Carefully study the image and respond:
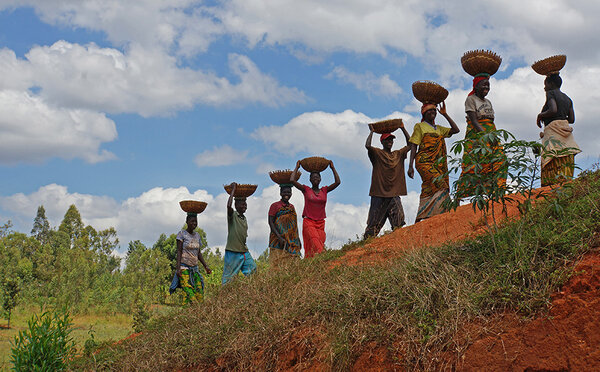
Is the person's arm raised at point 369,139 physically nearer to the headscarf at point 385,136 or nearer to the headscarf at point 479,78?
the headscarf at point 385,136

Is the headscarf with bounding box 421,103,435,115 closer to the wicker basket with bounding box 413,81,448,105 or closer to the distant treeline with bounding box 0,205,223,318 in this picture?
the wicker basket with bounding box 413,81,448,105

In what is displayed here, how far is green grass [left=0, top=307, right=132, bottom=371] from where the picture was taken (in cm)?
1090

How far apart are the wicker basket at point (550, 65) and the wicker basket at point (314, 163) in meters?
3.70

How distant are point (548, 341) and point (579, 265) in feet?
2.43

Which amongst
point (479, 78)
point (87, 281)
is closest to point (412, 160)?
point (479, 78)

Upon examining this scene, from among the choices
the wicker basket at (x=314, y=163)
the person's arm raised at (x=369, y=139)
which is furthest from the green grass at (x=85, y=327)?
the person's arm raised at (x=369, y=139)

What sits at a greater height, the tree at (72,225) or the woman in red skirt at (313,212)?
the tree at (72,225)

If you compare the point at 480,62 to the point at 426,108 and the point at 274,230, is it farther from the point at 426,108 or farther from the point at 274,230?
the point at 274,230

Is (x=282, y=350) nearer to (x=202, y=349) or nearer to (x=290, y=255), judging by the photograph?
(x=202, y=349)

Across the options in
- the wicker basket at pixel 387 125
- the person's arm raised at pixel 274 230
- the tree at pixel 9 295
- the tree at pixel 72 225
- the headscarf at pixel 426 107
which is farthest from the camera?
the tree at pixel 72 225

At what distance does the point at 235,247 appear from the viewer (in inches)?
362

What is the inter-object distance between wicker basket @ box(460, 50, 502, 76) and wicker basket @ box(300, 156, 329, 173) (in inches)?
106

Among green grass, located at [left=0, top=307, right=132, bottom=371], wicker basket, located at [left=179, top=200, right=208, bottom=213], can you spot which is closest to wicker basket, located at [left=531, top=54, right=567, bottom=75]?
wicker basket, located at [left=179, top=200, right=208, bottom=213]

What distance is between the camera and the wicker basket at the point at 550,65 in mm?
8523
